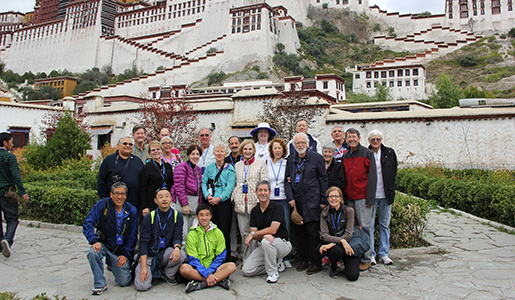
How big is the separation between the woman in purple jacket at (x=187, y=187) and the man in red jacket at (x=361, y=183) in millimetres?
1993

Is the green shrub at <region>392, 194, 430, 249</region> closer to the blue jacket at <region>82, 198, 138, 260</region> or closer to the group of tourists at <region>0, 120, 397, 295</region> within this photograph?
the group of tourists at <region>0, 120, 397, 295</region>

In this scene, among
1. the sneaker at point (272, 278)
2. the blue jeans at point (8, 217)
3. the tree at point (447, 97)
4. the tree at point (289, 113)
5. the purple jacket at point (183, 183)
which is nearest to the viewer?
the sneaker at point (272, 278)

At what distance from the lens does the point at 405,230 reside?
5.32 metres

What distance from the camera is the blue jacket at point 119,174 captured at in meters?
4.57

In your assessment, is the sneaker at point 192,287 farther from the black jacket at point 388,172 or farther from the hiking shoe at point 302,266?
the black jacket at point 388,172

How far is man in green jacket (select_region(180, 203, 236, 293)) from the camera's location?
157 inches

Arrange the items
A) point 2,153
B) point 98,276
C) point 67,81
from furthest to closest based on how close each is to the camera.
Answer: point 67,81
point 2,153
point 98,276

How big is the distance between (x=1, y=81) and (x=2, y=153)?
6552 centimetres

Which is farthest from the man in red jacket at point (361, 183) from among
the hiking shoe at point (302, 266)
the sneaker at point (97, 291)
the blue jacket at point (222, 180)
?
the sneaker at point (97, 291)

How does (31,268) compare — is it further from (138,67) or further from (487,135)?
(138,67)

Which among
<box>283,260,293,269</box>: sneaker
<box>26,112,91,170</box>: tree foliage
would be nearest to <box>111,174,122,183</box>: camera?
<box>283,260,293,269</box>: sneaker

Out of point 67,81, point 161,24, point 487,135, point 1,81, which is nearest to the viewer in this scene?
point 487,135

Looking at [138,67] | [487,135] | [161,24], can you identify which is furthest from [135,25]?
[487,135]

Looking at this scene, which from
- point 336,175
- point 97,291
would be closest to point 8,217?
point 97,291
